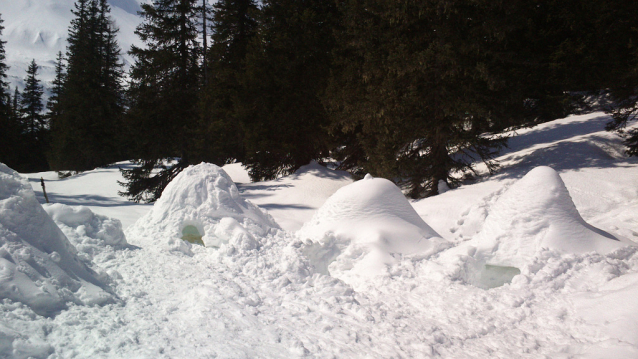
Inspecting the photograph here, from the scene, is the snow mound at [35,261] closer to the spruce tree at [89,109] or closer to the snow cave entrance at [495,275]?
the snow cave entrance at [495,275]

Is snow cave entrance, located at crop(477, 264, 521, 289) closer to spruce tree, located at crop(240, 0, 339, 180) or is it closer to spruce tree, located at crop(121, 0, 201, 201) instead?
spruce tree, located at crop(240, 0, 339, 180)

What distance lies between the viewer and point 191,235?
6477 millimetres

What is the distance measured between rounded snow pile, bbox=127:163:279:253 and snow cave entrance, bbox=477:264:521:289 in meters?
3.47

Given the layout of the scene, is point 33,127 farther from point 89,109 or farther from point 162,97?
point 162,97

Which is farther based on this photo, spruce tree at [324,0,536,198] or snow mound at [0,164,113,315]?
spruce tree at [324,0,536,198]

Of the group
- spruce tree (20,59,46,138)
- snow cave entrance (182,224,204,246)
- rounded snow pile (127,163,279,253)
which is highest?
spruce tree (20,59,46,138)

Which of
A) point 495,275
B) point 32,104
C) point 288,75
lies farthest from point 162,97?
point 32,104

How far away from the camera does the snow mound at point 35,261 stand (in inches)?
121

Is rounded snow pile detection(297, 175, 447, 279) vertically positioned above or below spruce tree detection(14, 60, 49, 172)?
below

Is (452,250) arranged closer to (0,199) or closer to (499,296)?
(499,296)

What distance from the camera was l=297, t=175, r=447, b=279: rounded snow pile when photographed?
5.75 meters

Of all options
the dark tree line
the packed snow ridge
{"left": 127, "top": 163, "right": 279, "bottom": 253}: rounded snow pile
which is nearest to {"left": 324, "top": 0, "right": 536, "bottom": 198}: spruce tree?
the dark tree line

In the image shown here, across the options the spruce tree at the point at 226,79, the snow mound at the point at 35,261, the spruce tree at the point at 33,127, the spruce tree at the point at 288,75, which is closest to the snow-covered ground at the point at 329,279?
the snow mound at the point at 35,261

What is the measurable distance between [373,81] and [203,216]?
741cm
